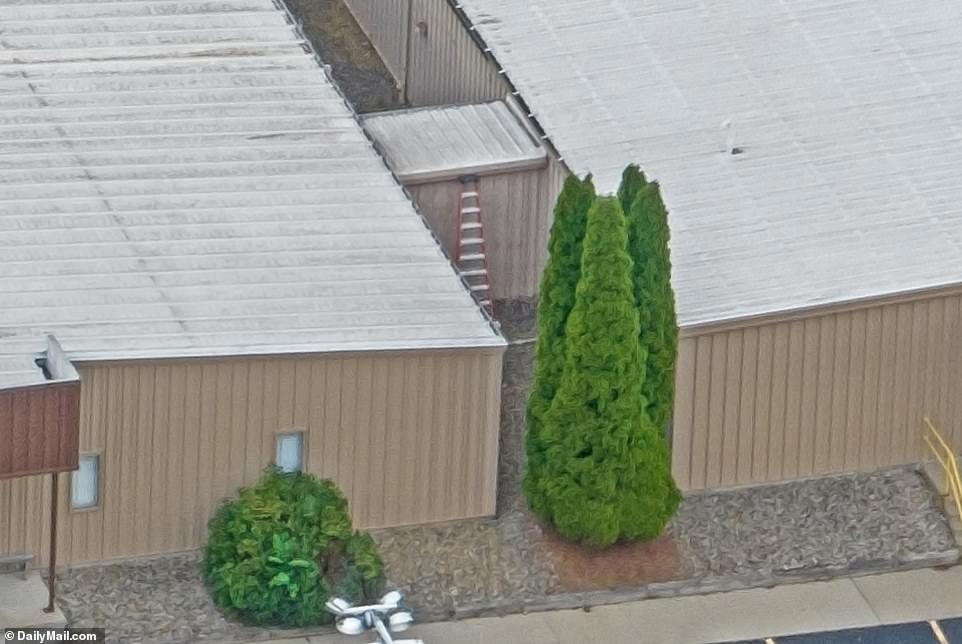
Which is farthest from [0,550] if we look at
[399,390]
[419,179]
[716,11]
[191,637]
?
[716,11]

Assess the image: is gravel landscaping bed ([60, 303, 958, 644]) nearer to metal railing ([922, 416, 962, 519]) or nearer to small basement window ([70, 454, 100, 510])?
metal railing ([922, 416, 962, 519])

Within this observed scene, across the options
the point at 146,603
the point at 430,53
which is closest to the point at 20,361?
the point at 146,603

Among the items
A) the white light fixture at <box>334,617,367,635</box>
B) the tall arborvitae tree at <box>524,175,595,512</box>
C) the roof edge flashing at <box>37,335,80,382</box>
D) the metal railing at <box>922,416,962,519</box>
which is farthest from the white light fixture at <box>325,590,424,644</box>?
the metal railing at <box>922,416,962,519</box>

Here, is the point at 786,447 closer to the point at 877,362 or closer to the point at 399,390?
the point at 877,362

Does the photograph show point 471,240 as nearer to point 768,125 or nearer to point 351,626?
point 768,125

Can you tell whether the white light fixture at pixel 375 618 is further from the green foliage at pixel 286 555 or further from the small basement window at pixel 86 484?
the small basement window at pixel 86 484

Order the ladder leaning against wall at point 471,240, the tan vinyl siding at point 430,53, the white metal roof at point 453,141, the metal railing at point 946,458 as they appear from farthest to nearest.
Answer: the tan vinyl siding at point 430,53, the ladder leaning against wall at point 471,240, the white metal roof at point 453,141, the metal railing at point 946,458

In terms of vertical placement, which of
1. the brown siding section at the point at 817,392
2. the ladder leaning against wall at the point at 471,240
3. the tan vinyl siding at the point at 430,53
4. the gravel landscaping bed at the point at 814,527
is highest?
the tan vinyl siding at the point at 430,53

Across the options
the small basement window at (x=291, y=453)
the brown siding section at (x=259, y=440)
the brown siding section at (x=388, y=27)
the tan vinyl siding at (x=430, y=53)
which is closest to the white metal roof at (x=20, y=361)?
the brown siding section at (x=259, y=440)
